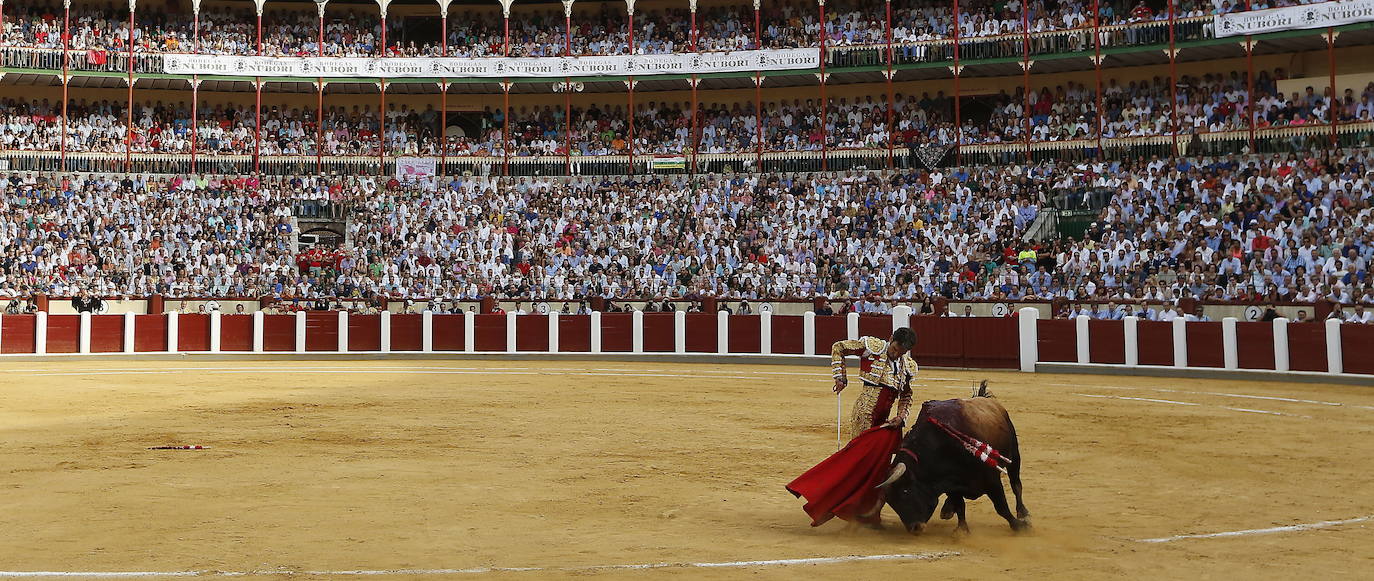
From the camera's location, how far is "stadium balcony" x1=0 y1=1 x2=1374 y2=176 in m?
26.8

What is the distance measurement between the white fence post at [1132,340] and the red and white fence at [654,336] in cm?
1

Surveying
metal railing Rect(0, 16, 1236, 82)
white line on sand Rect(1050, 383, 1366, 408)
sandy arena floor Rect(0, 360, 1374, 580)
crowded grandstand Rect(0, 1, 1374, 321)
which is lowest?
sandy arena floor Rect(0, 360, 1374, 580)

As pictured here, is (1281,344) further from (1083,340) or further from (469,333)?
(469,333)

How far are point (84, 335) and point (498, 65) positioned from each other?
42.0 ft

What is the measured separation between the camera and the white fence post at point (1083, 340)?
18906 mm

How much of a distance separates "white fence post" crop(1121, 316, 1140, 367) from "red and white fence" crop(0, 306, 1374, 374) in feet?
0.05

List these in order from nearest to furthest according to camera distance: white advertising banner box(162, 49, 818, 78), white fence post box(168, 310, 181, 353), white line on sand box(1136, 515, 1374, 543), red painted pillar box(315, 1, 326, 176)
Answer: white line on sand box(1136, 515, 1374, 543)
white fence post box(168, 310, 181, 353)
white advertising banner box(162, 49, 818, 78)
red painted pillar box(315, 1, 326, 176)

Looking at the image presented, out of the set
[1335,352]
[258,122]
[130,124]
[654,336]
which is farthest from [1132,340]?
[130,124]

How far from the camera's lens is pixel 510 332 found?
922 inches

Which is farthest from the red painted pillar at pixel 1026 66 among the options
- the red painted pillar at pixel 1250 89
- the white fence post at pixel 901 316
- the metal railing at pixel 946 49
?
the white fence post at pixel 901 316

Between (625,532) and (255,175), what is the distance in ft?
83.2

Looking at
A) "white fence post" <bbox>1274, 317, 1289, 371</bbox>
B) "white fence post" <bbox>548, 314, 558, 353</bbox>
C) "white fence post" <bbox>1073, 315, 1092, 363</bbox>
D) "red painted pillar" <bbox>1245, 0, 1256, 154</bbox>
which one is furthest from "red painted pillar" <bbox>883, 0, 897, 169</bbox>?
"white fence post" <bbox>1274, 317, 1289, 371</bbox>

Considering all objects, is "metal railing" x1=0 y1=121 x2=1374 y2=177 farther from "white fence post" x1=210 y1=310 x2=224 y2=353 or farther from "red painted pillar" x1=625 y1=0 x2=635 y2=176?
"white fence post" x1=210 y1=310 x2=224 y2=353

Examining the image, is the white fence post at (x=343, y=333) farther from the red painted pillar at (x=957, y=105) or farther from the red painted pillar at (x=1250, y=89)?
the red painted pillar at (x=1250, y=89)
